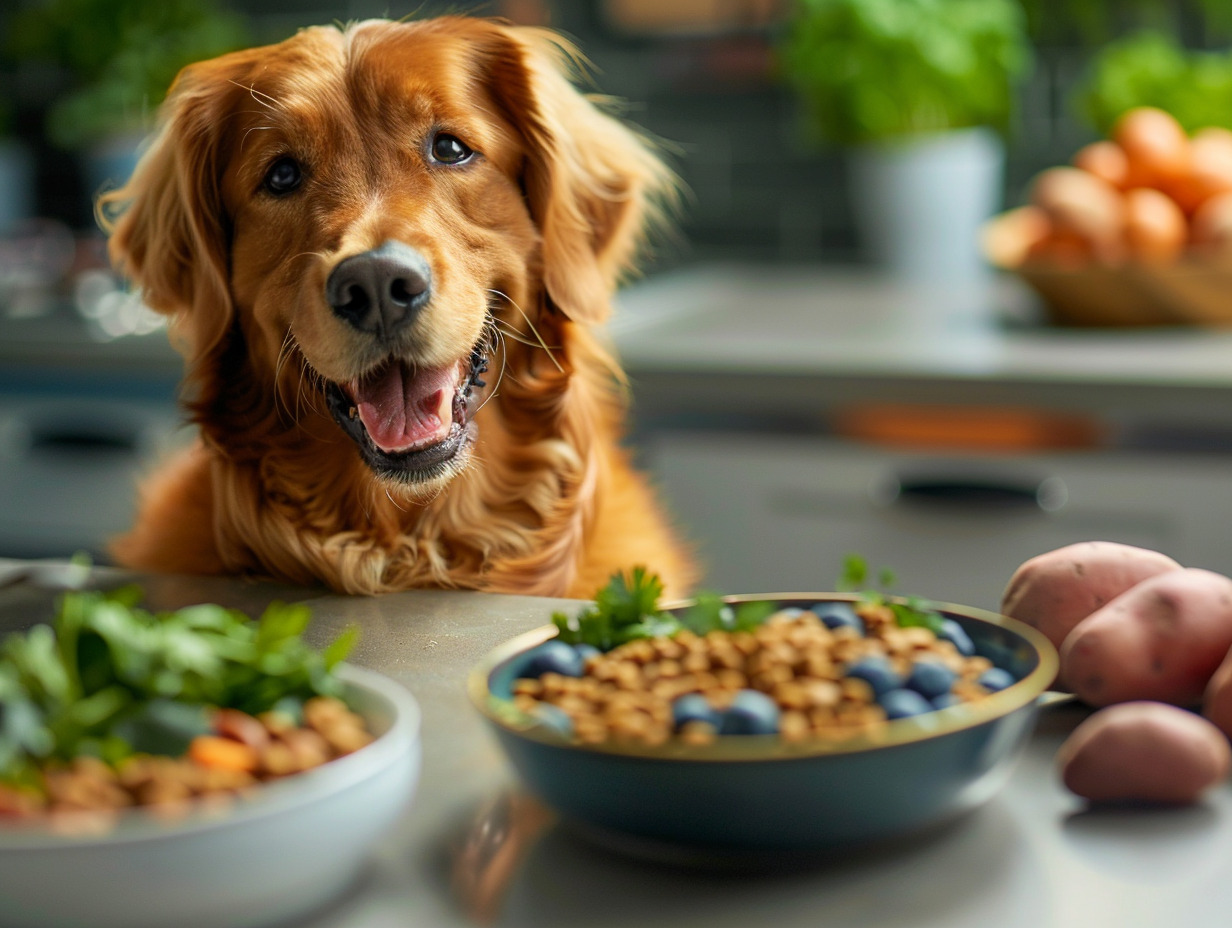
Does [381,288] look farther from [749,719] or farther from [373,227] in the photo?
[749,719]

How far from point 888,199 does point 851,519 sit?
1038 mm

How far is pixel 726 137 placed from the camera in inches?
132

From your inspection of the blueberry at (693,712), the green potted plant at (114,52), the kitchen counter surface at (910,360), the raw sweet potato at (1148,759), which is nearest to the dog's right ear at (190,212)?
the kitchen counter surface at (910,360)

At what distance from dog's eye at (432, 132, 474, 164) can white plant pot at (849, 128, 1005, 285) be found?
72.3 inches

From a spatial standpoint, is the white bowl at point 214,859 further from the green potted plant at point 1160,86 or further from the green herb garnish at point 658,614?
the green potted plant at point 1160,86

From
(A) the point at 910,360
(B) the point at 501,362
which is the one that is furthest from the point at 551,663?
(A) the point at 910,360

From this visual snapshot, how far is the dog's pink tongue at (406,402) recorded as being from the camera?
1.16 meters

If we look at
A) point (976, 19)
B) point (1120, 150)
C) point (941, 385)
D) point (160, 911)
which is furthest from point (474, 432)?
point (976, 19)

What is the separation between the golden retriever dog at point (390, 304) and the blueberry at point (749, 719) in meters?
0.59

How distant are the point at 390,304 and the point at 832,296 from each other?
1874 millimetres

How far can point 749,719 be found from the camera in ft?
1.94

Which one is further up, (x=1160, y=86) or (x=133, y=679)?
(x=1160, y=86)

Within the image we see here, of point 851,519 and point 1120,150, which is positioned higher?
point 1120,150

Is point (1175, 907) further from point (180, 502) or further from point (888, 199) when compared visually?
point (888, 199)
